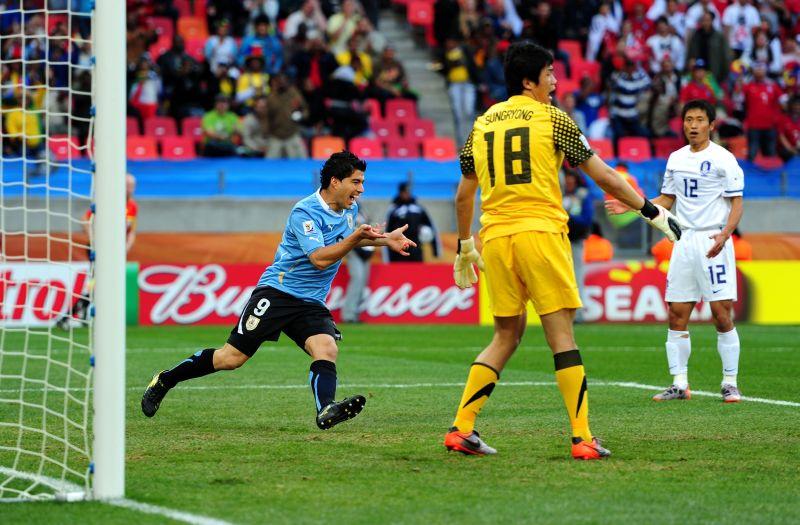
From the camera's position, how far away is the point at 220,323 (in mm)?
20406

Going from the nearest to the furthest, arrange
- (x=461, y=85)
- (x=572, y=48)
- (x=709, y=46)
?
(x=461, y=85)
(x=709, y=46)
(x=572, y=48)

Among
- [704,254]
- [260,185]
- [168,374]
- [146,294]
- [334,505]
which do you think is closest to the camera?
[334,505]

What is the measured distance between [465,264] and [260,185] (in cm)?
1627

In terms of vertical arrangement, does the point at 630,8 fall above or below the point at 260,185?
above

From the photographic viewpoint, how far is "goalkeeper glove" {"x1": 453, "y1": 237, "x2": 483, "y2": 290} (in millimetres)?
7766

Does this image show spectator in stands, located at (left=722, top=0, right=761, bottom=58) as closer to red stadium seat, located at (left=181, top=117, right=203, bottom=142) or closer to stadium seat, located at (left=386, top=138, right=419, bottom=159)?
stadium seat, located at (left=386, top=138, right=419, bottom=159)

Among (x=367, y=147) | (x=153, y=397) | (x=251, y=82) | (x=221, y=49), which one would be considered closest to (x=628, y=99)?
(x=367, y=147)

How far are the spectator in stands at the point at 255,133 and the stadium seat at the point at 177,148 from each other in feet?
3.47

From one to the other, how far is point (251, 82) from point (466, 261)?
17.9 m

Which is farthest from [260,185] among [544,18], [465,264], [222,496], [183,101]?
[222,496]

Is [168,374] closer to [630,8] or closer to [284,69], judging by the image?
[284,69]

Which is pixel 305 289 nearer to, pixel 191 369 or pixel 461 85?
pixel 191 369

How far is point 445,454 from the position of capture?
24.5ft

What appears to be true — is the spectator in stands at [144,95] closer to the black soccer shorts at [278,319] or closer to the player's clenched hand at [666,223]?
the black soccer shorts at [278,319]
